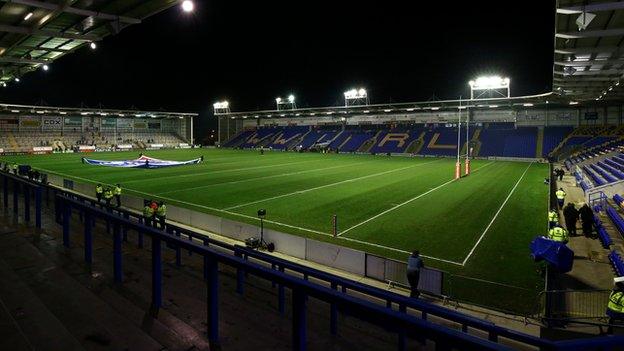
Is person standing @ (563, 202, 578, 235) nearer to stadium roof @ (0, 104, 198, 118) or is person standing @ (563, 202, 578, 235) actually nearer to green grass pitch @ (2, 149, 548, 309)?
green grass pitch @ (2, 149, 548, 309)

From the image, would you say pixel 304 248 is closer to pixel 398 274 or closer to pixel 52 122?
pixel 398 274

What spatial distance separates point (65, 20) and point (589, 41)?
20388 mm

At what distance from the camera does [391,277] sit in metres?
11.4

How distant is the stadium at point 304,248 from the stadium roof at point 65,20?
0.06 meters

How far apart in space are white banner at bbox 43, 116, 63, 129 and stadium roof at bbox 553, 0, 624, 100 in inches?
3381

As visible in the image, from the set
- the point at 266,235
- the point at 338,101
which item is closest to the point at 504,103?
the point at 338,101

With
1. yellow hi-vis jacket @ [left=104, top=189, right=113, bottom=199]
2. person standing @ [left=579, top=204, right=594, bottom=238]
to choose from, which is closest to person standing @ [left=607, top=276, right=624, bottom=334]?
person standing @ [left=579, top=204, right=594, bottom=238]

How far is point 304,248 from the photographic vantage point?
13242 millimetres

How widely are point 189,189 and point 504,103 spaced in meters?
50.7

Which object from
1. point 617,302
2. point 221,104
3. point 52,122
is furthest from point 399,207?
Result: point 52,122

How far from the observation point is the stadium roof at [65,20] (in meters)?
8.78

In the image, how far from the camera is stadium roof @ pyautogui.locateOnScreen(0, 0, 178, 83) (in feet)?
28.8

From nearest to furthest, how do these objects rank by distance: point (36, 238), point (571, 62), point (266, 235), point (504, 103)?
point (36, 238)
point (266, 235)
point (571, 62)
point (504, 103)

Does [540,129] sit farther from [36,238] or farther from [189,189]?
[36,238]
